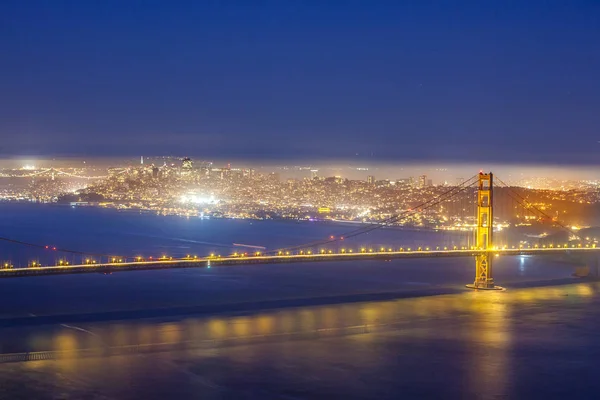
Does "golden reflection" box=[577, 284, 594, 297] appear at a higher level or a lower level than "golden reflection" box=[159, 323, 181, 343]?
higher

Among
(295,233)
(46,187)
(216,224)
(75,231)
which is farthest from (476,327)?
(46,187)

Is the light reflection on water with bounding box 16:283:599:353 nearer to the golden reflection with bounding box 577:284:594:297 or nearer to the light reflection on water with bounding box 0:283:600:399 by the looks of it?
the light reflection on water with bounding box 0:283:600:399

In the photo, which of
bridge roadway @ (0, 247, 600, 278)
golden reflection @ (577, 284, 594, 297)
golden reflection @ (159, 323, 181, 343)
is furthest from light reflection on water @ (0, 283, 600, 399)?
golden reflection @ (577, 284, 594, 297)

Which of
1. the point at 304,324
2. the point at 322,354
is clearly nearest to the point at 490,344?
the point at 322,354

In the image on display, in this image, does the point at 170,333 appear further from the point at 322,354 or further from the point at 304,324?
the point at 322,354

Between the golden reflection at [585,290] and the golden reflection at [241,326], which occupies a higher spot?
the golden reflection at [585,290]

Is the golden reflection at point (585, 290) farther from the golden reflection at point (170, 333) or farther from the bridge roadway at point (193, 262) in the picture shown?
the golden reflection at point (170, 333)

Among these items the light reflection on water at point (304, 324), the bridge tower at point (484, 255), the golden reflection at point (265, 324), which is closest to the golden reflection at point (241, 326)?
the light reflection on water at point (304, 324)

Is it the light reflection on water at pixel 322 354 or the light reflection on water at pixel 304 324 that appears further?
the light reflection on water at pixel 304 324
